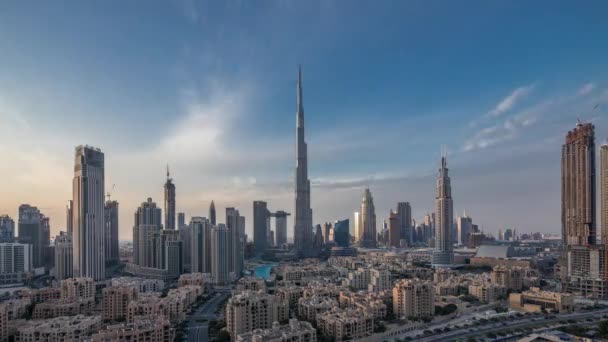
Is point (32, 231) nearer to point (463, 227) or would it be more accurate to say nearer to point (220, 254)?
point (220, 254)

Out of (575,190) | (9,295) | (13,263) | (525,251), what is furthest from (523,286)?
(13,263)

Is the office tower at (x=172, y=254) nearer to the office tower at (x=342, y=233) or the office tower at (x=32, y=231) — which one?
Answer: the office tower at (x=32, y=231)

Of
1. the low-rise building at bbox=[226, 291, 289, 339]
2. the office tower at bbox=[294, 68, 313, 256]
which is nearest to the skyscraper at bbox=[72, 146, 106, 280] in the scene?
the low-rise building at bbox=[226, 291, 289, 339]

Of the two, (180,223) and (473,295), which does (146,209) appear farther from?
(473,295)

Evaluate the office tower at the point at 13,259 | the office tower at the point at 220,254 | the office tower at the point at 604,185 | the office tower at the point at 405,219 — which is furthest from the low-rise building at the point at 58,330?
A: the office tower at the point at 405,219

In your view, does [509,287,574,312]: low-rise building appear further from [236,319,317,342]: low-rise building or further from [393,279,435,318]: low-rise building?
[236,319,317,342]: low-rise building

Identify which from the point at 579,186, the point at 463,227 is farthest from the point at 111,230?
the point at 463,227
